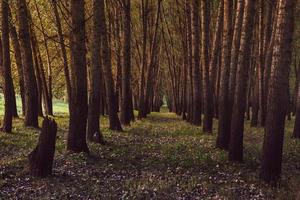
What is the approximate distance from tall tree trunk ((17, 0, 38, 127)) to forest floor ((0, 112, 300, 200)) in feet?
14.1

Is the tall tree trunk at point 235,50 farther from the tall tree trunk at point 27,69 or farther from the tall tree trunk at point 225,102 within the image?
the tall tree trunk at point 27,69

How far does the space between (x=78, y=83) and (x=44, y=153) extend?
3.49 m

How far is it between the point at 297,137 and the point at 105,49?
10309 mm

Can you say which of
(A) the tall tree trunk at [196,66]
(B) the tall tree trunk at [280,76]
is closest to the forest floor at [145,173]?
(B) the tall tree trunk at [280,76]

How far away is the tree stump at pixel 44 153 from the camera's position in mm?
11453

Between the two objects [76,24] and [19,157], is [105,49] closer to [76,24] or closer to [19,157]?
[76,24]

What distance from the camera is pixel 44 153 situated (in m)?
11.5

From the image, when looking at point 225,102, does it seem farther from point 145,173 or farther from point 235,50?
point 145,173

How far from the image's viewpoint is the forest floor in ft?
34.7

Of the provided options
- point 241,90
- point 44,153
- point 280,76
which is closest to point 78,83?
point 44,153

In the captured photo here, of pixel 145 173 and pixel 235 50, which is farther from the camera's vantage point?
pixel 235 50

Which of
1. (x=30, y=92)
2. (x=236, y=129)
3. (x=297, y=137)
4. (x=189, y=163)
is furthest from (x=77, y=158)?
(x=297, y=137)

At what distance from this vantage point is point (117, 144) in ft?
57.5

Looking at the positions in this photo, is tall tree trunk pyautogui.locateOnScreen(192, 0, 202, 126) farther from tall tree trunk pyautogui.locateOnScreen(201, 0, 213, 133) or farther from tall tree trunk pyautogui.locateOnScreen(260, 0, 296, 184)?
tall tree trunk pyautogui.locateOnScreen(260, 0, 296, 184)
